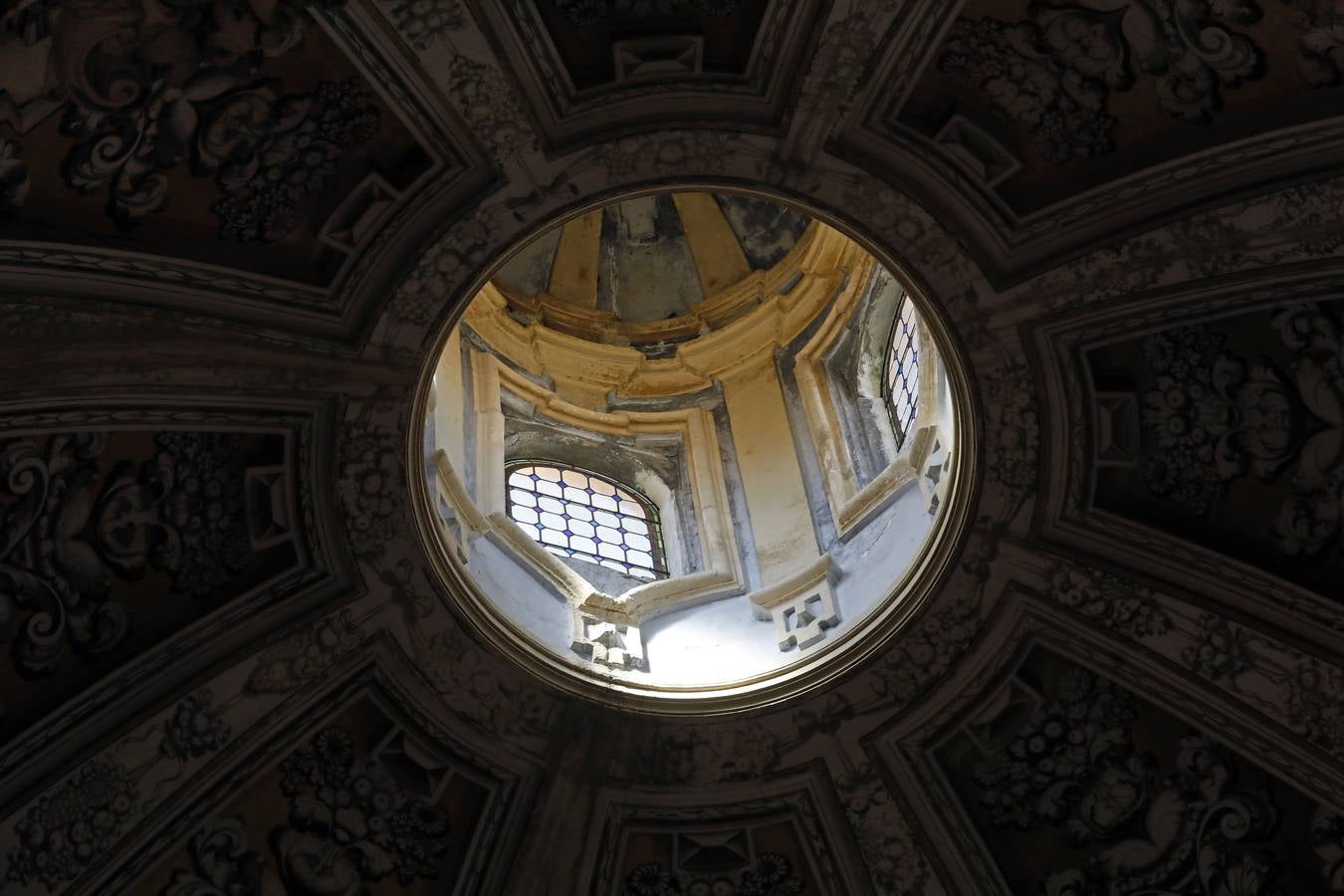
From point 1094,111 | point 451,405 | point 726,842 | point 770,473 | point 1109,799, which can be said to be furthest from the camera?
point 770,473

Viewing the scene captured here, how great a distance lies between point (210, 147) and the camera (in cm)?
1065

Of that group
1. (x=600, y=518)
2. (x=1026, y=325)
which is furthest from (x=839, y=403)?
(x=1026, y=325)

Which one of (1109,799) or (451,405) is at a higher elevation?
(451,405)

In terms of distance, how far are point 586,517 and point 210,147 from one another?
5.83 m

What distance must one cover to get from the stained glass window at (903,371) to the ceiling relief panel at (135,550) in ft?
17.0

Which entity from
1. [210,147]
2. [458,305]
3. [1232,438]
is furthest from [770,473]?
[210,147]

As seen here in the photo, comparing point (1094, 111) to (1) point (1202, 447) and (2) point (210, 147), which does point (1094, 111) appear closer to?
(1) point (1202, 447)

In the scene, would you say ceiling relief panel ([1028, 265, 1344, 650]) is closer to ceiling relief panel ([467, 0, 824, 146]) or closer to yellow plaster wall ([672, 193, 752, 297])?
ceiling relief panel ([467, 0, 824, 146])

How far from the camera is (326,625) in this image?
1226 cm

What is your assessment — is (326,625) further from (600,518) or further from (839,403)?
(839,403)

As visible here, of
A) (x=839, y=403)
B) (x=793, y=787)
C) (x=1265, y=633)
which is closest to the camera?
(x=1265, y=633)

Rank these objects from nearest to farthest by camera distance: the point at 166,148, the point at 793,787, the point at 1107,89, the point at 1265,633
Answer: the point at 166,148 → the point at 1107,89 → the point at 1265,633 → the point at 793,787

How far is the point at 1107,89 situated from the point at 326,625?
647cm

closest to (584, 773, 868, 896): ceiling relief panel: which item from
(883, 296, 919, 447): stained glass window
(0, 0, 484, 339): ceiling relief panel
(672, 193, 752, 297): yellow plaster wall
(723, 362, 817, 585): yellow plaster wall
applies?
(723, 362, 817, 585): yellow plaster wall
